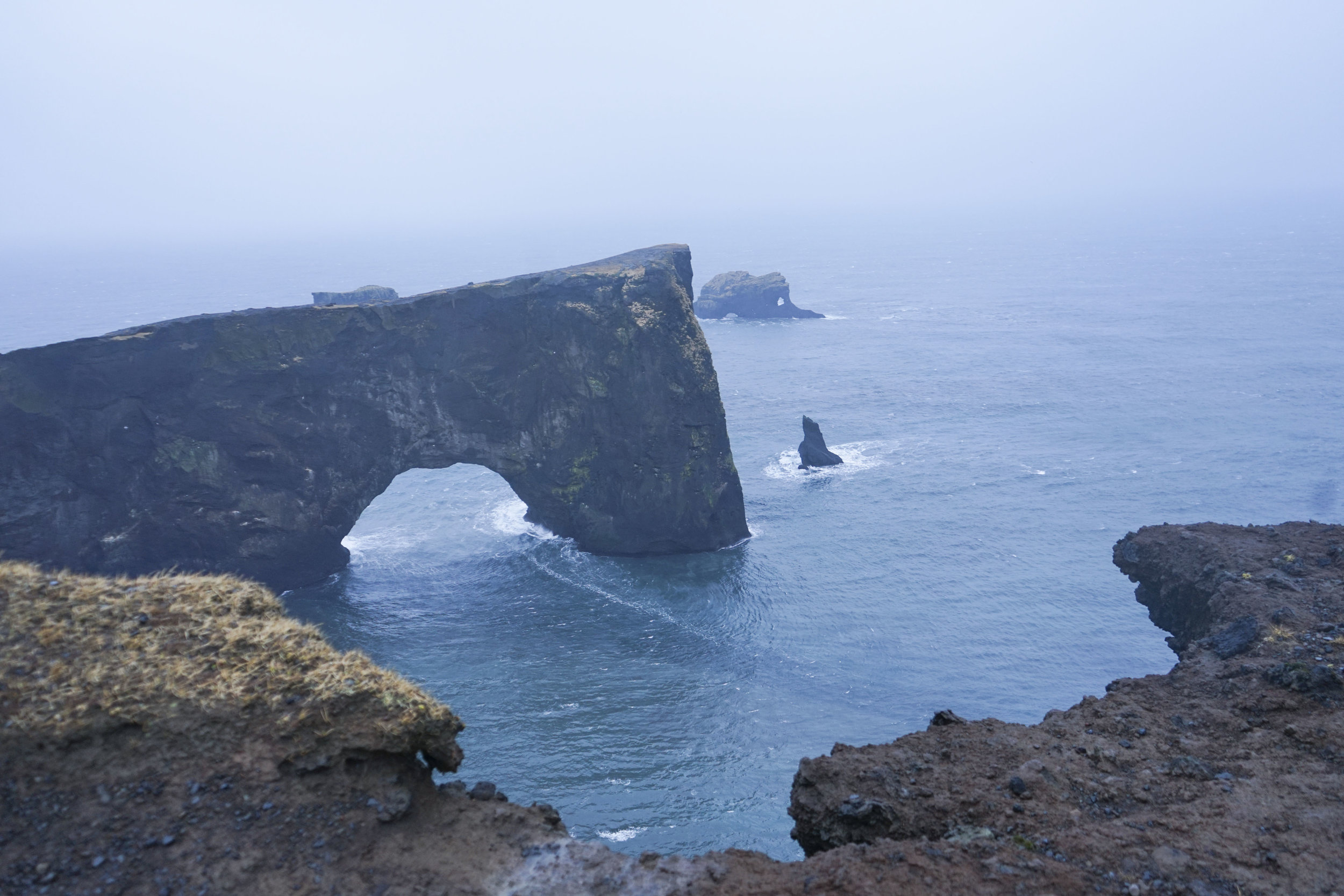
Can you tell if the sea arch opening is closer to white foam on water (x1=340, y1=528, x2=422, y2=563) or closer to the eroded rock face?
white foam on water (x1=340, y1=528, x2=422, y2=563)

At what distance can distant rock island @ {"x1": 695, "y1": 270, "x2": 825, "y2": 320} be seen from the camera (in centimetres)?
14438

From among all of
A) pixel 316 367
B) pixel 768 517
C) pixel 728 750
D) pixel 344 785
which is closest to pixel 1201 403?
pixel 768 517

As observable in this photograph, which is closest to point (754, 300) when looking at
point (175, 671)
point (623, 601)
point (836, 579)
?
point (836, 579)

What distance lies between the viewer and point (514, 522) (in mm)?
64938

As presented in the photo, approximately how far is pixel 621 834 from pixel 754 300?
399ft

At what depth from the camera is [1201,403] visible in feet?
275

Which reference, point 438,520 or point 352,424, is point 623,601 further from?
point 352,424

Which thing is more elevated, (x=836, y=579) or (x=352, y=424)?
(x=352, y=424)

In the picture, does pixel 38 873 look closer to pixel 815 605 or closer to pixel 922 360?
pixel 815 605

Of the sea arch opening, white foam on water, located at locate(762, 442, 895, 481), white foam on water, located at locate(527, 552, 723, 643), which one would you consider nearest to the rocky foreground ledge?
white foam on water, located at locate(527, 552, 723, 643)

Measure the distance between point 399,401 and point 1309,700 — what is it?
167 ft

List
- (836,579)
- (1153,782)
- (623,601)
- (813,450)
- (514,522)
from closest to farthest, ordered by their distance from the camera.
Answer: (1153,782) → (623,601) → (836,579) → (514,522) → (813,450)

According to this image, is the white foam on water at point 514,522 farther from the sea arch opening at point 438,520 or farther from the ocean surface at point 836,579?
the ocean surface at point 836,579

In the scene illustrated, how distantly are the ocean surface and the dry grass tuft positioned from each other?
17077 mm
